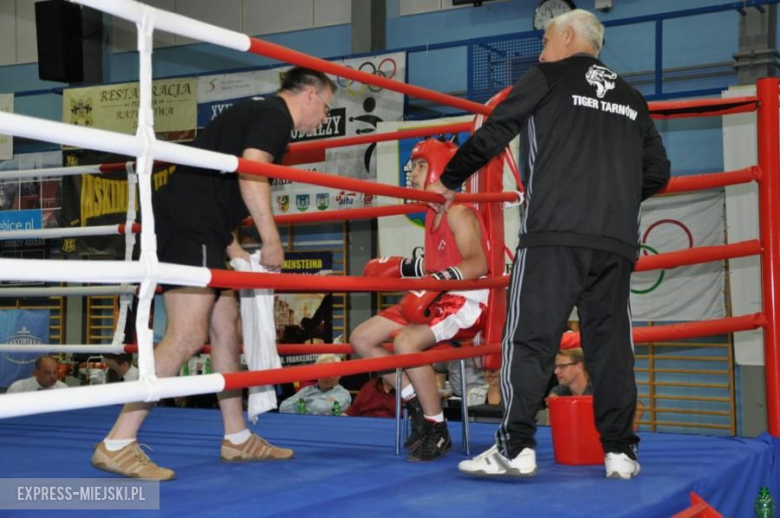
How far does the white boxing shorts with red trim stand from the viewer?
290 cm

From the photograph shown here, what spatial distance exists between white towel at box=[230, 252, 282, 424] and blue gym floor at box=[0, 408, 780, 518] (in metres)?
0.20

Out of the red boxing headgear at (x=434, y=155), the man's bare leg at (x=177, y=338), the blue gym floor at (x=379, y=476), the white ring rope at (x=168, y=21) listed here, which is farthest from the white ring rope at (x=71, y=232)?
the white ring rope at (x=168, y=21)

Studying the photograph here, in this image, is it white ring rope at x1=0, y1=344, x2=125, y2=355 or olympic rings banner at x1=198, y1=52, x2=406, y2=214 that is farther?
olympic rings banner at x1=198, y1=52, x2=406, y2=214

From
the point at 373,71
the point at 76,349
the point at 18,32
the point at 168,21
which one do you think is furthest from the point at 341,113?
the point at 168,21

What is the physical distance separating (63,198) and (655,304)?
20.5 ft

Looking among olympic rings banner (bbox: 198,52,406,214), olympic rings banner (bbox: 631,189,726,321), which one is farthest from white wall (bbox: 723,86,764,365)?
olympic rings banner (bbox: 198,52,406,214)

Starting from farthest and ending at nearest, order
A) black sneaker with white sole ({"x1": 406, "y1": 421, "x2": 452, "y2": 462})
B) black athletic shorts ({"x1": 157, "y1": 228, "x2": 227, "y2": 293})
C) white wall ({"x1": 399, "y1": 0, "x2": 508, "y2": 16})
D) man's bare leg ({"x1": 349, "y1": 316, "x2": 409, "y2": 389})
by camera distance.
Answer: white wall ({"x1": 399, "y1": 0, "x2": 508, "y2": 16}), man's bare leg ({"x1": 349, "y1": 316, "x2": 409, "y2": 389}), black sneaker with white sole ({"x1": 406, "y1": 421, "x2": 452, "y2": 462}), black athletic shorts ({"x1": 157, "y1": 228, "x2": 227, "y2": 293})

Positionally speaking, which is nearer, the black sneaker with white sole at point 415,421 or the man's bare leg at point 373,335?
the black sneaker with white sole at point 415,421

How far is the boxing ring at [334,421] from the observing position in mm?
1655

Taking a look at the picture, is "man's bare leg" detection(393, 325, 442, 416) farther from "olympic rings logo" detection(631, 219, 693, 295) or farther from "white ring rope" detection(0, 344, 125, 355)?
"olympic rings logo" detection(631, 219, 693, 295)

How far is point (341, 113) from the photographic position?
8.43 metres

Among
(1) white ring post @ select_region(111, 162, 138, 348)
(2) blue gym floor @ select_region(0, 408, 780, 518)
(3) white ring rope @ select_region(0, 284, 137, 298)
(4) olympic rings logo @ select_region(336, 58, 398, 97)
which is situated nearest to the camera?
(2) blue gym floor @ select_region(0, 408, 780, 518)

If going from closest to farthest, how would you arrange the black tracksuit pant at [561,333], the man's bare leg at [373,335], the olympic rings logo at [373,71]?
the black tracksuit pant at [561,333]
the man's bare leg at [373,335]
the olympic rings logo at [373,71]

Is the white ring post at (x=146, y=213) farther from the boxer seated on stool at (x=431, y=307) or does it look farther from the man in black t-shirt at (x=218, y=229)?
the boxer seated on stool at (x=431, y=307)
